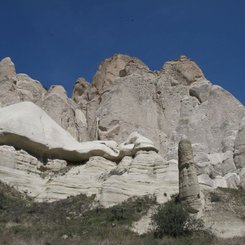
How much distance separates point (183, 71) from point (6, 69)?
60.9 feet

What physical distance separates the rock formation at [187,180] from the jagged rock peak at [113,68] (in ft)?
99.1

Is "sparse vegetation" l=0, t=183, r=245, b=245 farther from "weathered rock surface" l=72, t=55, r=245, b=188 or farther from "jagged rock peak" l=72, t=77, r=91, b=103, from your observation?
"jagged rock peak" l=72, t=77, r=91, b=103

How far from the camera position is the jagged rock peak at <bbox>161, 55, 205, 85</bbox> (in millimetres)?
56156

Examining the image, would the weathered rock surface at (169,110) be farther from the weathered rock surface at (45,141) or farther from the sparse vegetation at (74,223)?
the sparse vegetation at (74,223)

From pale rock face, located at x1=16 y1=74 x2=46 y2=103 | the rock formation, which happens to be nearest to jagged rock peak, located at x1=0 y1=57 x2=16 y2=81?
pale rock face, located at x1=16 y1=74 x2=46 y2=103

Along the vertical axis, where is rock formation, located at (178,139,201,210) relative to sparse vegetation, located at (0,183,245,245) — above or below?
above

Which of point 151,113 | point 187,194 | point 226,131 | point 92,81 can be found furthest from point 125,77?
point 187,194

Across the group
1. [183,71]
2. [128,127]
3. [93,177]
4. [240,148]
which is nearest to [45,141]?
[93,177]

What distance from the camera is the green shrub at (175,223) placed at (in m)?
21.5

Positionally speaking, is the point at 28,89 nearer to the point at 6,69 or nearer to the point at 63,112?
the point at 6,69

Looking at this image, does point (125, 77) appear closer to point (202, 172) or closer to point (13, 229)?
point (202, 172)

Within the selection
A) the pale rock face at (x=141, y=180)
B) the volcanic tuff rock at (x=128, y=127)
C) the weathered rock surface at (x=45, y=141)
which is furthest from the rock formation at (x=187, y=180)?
the weathered rock surface at (x=45, y=141)

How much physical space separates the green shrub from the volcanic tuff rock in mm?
5389

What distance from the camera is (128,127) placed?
48875mm
